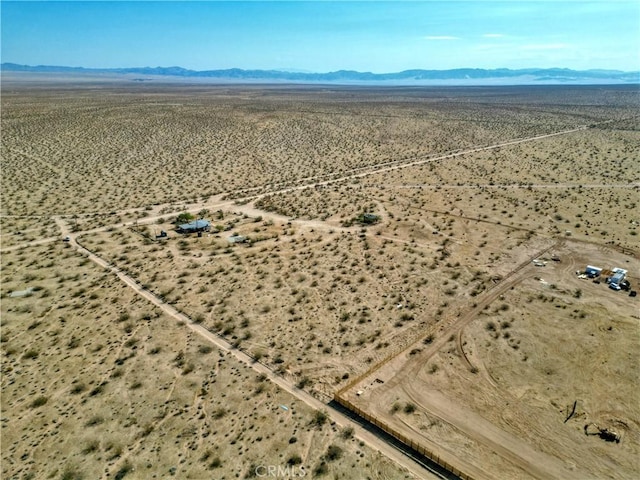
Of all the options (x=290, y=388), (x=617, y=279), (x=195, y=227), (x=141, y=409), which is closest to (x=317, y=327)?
(x=290, y=388)

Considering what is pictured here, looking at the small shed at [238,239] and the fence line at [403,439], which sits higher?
the small shed at [238,239]

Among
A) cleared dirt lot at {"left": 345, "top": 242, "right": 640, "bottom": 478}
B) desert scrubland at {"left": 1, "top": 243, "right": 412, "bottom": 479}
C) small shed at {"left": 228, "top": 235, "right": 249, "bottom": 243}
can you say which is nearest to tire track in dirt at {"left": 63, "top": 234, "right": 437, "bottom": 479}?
desert scrubland at {"left": 1, "top": 243, "right": 412, "bottom": 479}

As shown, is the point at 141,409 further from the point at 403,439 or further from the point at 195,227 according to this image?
the point at 195,227

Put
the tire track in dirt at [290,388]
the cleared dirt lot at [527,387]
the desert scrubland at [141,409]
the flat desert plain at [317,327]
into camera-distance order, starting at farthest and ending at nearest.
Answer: the flat desert plain at [317,327], the cleared dirt lot at [527,387], the tire track in dirt at [290,388], the desert scrubland at [141,409]

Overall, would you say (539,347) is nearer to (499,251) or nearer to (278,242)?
(499,251)

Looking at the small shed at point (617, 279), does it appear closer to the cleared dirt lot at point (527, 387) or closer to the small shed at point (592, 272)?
the cleared dirt lot at point (527, 387)

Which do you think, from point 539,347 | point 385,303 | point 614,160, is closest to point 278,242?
point 385,303

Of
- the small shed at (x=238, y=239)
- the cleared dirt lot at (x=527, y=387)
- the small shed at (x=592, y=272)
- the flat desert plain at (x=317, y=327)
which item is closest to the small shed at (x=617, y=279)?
the flat desert plain at (x=317, y=327)
